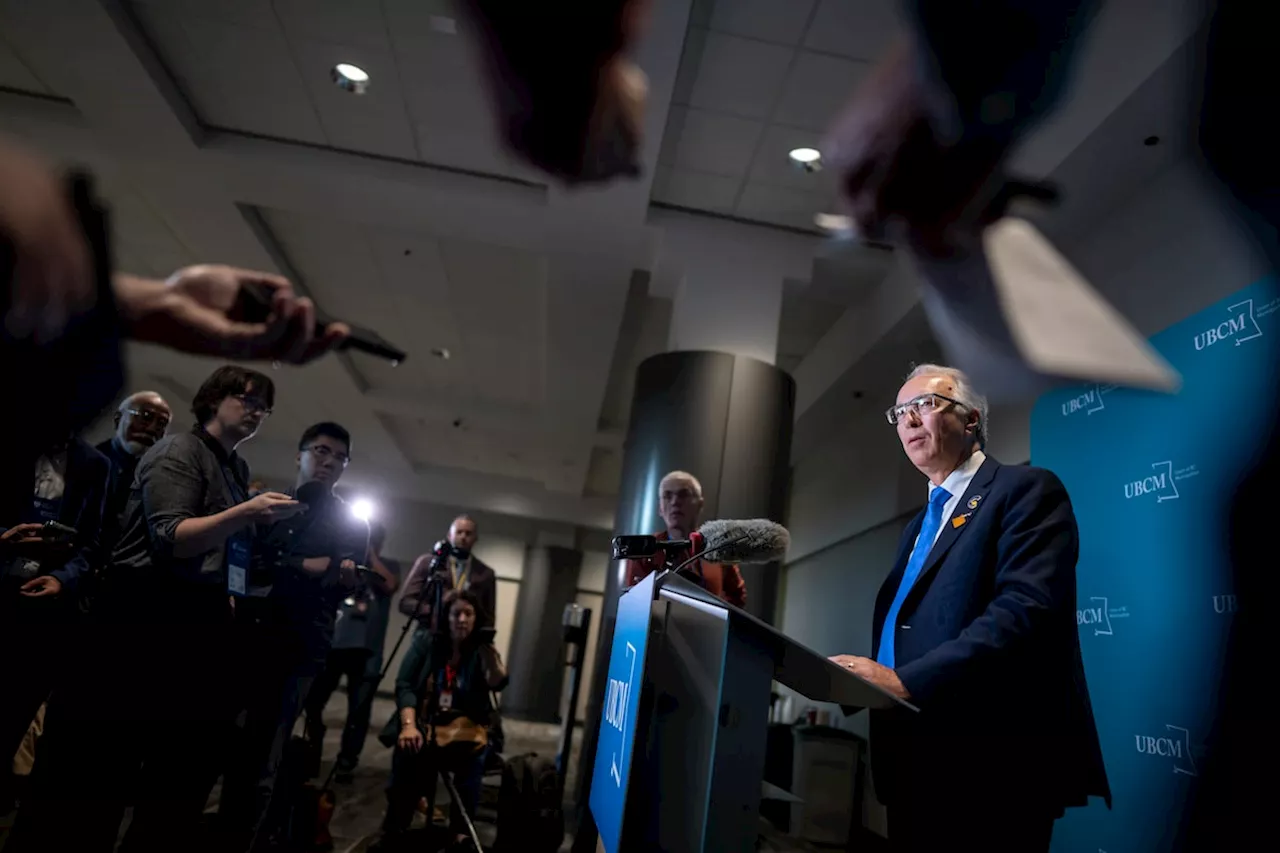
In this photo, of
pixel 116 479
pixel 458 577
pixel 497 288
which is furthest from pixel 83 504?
pixel 497 288

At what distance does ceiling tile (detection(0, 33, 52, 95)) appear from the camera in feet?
9.38

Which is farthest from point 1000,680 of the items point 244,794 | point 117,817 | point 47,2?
point 47,2

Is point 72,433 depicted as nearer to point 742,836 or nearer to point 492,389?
point 742,836

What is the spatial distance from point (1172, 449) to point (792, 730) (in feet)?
9.35

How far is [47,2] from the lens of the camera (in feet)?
8.45

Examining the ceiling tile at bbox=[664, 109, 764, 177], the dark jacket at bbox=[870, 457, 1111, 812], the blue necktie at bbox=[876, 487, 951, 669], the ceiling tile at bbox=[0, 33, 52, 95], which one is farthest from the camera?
the ceiling tile at bbox=[664, 109, 764, 177]

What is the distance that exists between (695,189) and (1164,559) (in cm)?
243

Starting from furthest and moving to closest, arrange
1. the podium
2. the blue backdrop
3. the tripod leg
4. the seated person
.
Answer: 1. the seated person
2. the tripod leg
3. the blue backdrop
4. the podium

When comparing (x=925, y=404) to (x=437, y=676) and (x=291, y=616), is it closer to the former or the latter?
(x=291, y=616)

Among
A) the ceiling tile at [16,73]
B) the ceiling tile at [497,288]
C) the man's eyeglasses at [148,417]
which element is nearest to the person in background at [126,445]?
the man's eyeglasses at [148,417]

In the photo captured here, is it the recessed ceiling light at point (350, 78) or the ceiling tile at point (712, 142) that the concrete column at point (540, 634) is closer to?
the ceiling tile at point (712, 142)

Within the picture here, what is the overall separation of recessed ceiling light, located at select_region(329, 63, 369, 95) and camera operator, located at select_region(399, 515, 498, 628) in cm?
191

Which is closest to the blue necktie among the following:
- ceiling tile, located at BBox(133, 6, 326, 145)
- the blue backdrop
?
the blue backdrop

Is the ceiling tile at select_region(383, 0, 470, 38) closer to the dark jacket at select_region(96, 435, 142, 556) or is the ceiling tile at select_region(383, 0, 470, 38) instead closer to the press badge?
the dark jacket at select_region(96, 435, 142, 556)
